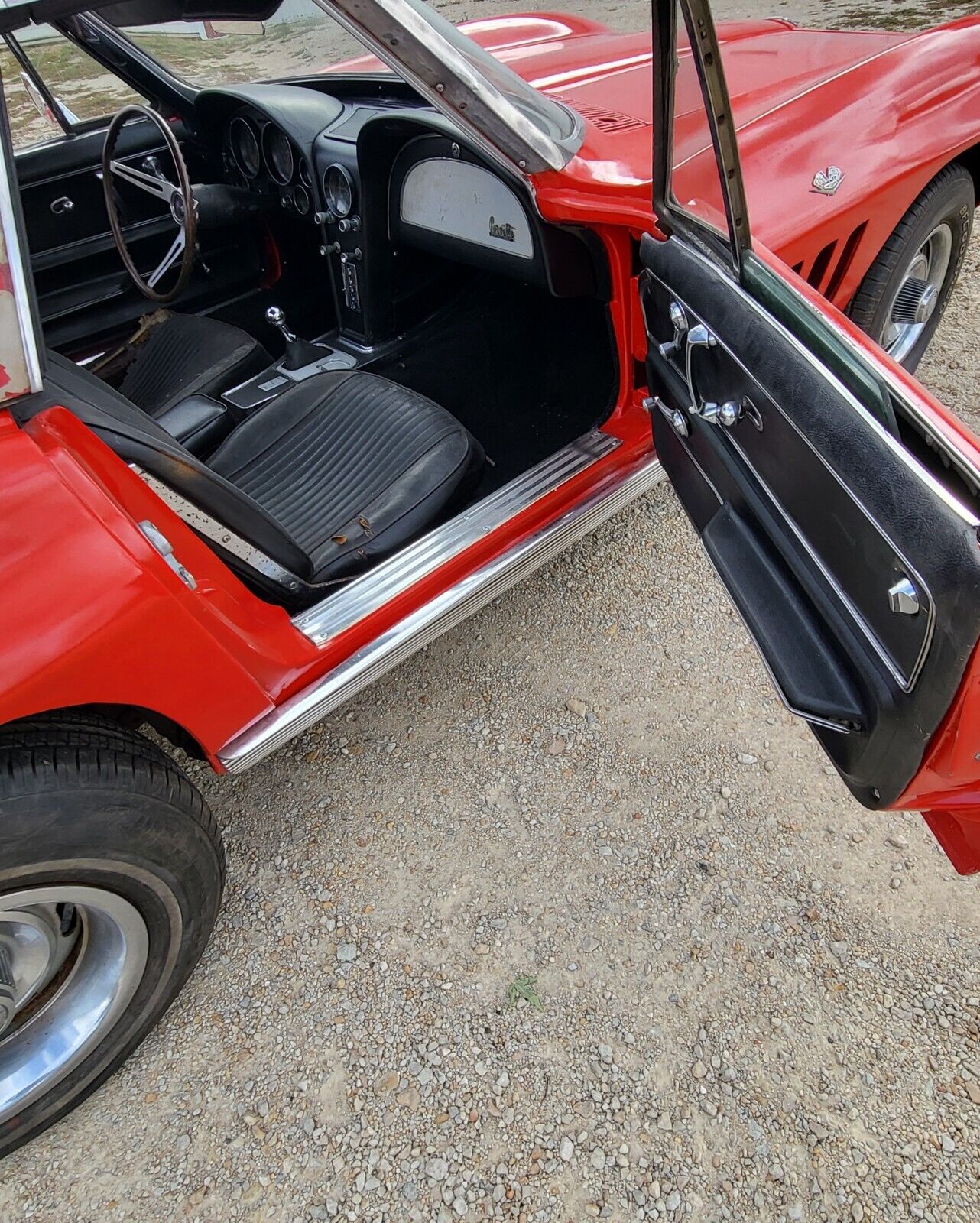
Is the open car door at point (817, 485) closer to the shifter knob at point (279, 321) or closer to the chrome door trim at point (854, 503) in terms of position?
the chrome door trim at point (854, 503)

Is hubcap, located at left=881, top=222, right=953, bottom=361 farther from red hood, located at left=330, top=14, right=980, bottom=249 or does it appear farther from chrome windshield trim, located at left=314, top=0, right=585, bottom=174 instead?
chrome windshield trim, located at left=314, top=0, right=585, bottom=174

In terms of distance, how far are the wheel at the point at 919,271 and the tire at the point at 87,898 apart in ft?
7.86

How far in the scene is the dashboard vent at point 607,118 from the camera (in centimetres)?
191

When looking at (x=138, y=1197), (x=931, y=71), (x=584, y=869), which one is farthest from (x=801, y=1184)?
(x=931, y=71)

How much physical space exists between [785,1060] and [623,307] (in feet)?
5.83

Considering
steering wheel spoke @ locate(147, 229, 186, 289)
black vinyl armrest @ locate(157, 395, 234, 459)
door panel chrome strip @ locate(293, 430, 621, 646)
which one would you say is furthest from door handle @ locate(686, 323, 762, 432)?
steering wheel spoke @ locate(147, 229, 186, 289)

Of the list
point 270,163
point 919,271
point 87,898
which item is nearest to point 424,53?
point 87,898

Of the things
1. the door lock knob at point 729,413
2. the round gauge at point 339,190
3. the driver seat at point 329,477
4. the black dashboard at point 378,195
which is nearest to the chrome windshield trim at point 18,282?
the driver seat at point 329,477

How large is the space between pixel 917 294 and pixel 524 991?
8.08 ft

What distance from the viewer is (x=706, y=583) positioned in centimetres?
256

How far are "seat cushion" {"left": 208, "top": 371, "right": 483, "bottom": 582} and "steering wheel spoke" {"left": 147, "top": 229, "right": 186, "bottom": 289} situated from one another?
→ 75 cm

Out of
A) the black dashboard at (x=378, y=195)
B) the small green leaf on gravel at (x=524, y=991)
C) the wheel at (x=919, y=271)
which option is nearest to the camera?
the small green leaf on gravel at (x=524, y=991)

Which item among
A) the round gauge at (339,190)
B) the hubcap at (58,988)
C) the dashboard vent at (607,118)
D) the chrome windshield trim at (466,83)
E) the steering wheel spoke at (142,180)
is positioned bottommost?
the hubcap at (58,988)

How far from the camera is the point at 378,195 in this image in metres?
2.63
